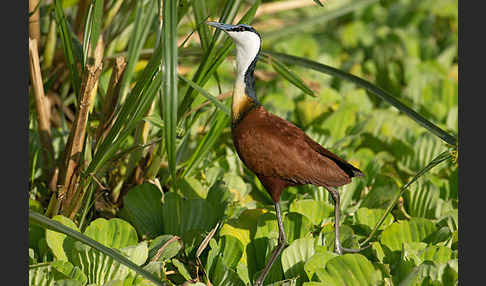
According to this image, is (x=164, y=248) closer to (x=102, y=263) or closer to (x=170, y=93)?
(x=102, y=263)

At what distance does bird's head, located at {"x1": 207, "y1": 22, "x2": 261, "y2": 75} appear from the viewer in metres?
1.95

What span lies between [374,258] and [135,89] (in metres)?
0.93

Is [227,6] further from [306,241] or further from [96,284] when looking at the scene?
[96,284]

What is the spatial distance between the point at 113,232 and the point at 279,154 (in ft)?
1.91

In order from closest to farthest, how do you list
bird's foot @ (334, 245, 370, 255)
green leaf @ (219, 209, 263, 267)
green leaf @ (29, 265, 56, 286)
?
green leaf @ (29, 265, 56, 286)
bird's foot @ (334, 245, 370, 255)
green leaf @ (219, 209, 263, 267)

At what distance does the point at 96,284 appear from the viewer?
6.27 feet

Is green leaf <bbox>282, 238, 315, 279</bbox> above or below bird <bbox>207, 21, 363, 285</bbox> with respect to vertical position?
below

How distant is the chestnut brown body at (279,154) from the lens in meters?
2.00

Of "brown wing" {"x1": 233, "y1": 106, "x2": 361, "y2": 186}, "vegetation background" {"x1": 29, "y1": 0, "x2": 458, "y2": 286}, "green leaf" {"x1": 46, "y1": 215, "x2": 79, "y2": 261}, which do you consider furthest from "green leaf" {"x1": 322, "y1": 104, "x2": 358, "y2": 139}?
"green leaf" {"x1": 46, "y1": 215, "x2": 79, "y2": 261}

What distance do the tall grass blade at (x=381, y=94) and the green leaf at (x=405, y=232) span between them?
1.11 ft

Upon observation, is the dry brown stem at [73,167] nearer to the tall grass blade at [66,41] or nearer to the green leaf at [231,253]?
the tall grass blade at [66,41]

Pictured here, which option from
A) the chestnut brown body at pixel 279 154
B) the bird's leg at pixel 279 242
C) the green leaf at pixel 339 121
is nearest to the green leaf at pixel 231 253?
the bird's leg at pixel 279 242

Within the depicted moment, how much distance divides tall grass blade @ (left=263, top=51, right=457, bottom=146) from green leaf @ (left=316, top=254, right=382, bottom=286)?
45cm

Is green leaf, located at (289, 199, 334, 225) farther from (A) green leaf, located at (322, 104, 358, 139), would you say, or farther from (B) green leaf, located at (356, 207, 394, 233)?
(A) green leaf, located at (322, 104, 358, 139)
